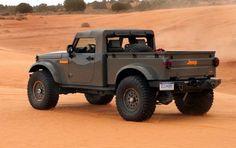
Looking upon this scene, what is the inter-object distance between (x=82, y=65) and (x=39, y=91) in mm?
1638

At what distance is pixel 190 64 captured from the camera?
34.1ft

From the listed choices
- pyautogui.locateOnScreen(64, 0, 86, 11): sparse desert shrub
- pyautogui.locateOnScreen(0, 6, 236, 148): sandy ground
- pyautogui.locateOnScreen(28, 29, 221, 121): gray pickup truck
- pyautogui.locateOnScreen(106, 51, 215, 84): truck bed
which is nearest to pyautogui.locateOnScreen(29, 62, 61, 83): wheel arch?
pyautogui.locateOnScreen(28, 29, 221, 121): gray pickup truck

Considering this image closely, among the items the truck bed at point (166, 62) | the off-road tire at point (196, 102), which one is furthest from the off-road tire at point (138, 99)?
the off-road tire at point (196, 102)

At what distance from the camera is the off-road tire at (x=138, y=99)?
10.1 meters

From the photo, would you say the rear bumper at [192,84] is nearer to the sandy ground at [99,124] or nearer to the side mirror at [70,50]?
the sandy ground at [99,124]

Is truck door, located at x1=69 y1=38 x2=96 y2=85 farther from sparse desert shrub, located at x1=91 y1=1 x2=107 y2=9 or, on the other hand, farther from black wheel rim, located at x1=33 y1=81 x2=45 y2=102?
sparse desert shrub, located at x1=91 y1=1 x2=107 y2=9

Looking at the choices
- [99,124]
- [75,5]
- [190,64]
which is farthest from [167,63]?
[75,5]

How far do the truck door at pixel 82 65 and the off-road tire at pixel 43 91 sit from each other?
0.60m

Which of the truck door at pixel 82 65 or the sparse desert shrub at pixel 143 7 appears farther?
the sparse desert shrub at pixel 143 7

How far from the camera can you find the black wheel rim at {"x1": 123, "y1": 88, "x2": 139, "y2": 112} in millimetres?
10328

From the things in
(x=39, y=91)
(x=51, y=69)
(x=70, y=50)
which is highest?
(x=70, y=50)

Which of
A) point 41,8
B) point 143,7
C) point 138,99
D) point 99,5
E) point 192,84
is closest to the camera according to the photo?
point 138,99

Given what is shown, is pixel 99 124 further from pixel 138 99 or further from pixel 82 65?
pixel 82 65

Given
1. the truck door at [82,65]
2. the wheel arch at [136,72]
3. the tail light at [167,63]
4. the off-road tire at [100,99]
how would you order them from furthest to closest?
the off-road tire at [100,99] → the truck door at [82,65] → the wheel arch at [136,72] → the tail light at [167,63]
